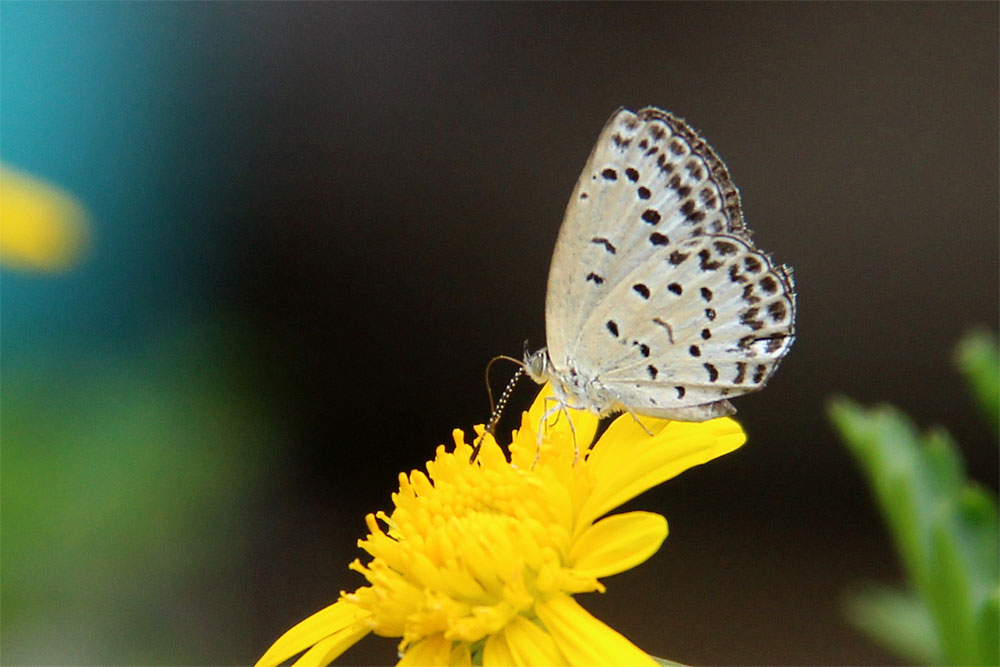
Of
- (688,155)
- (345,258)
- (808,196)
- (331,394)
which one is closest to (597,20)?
(808,196)

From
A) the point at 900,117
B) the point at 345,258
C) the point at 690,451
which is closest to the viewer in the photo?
the point at 690,451

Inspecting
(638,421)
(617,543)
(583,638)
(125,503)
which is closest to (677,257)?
(638,421)

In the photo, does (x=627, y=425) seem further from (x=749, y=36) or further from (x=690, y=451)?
(x=749, y=36)

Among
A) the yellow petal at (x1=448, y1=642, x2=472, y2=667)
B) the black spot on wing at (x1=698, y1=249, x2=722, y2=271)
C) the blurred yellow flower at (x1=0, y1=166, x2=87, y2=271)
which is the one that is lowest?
the yellow petal at (x1=448, y1=642, x2=472, y2=667)

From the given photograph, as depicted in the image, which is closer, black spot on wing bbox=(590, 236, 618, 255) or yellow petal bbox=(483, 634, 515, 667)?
yellow petal bbox=(483, 634, 515, 667)

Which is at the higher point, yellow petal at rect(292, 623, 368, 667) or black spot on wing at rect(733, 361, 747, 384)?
black spot on wing at rect(733, 361, 747, 384)

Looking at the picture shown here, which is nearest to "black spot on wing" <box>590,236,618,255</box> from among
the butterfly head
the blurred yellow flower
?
the butterfly head

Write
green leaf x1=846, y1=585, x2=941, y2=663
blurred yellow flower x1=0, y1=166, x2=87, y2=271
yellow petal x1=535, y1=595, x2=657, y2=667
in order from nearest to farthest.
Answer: yellow petal x1=535, y1=595, x2=657, y2=667, green leaf x1=846, y1=585, x2=941, y2=663, blurred yellow flower x1=0, y1=166, x2=87, y2=271

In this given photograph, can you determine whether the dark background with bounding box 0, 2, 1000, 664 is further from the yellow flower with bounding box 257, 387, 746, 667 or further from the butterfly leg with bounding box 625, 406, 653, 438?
the butterfly leg with bounding box 625, 406, 653, 438
